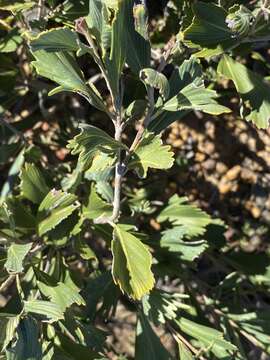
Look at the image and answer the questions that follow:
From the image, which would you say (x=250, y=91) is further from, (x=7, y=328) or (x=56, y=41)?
(x=7, y=328)

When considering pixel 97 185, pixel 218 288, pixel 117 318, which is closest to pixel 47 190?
pixel 97 185

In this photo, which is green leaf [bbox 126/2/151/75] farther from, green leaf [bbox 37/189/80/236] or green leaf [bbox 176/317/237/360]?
green leaf [bbox 176/317/237/360]

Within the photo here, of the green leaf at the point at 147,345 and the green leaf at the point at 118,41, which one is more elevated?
the green leaf at the point at 118,41

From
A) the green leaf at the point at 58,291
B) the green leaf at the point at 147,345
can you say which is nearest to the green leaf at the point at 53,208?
the green leaf at the point at 58,291

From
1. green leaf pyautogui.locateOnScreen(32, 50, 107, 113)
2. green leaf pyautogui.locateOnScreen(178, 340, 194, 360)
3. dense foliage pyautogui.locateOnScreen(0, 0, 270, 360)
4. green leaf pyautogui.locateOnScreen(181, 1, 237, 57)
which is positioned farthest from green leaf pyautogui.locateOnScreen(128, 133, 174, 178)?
green leaf pyautogui.locateOnScreen(178, 340, 194, 360)

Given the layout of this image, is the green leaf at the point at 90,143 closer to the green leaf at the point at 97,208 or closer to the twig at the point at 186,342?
the green leaf at the point at 97,208

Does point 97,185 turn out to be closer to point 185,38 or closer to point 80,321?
point 80,321
